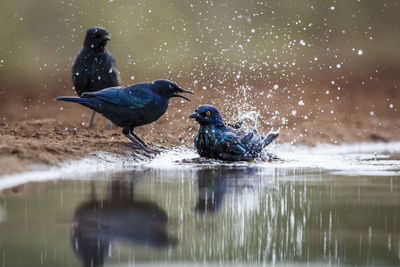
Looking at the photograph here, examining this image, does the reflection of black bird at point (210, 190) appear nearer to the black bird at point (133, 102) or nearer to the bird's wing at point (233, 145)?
the bird's wing at point (233, 145)

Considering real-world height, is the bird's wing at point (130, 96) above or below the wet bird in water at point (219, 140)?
above

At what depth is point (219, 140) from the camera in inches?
329

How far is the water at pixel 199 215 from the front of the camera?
4.08 metres

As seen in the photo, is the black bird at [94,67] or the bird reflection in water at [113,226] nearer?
the bird reflection in water at [113,226]

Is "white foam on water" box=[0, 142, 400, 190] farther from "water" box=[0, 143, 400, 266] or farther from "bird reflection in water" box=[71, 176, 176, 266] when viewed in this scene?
"bird reflection in water" box=[71, 176, 176, 266]

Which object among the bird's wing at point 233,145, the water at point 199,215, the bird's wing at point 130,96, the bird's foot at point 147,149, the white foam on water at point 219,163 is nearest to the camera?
the water at point 199,215

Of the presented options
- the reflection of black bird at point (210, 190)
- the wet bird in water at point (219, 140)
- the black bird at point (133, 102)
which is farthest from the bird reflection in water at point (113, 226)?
the black bird at point (133, 102)

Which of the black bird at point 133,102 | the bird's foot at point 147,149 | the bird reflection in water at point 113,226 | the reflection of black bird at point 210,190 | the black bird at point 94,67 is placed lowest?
the bird reflection in water at point 113,226

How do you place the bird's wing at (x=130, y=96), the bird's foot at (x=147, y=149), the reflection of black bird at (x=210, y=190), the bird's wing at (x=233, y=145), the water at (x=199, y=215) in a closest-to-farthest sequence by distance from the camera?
the water at (x=199, y=215) < the reflection of black bird at (x=210, y=190) < the bird's wing at (x=233, y=145) < the bird's wing at (x=130, y=96) < the bird's foot at (x=147, y=149)

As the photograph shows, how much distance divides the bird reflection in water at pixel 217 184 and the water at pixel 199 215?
0.01 m

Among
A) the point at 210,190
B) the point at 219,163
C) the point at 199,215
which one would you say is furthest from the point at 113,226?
the point at 219,163

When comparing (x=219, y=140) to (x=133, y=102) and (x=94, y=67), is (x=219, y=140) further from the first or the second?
(x=94, y=67)

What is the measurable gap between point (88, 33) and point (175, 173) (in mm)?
4267

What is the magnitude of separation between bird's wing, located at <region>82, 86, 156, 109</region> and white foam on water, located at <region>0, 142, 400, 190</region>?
684 millimetres
